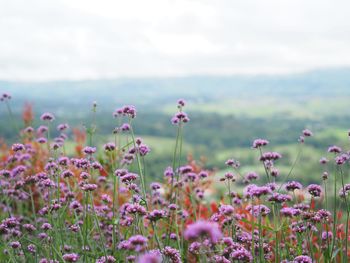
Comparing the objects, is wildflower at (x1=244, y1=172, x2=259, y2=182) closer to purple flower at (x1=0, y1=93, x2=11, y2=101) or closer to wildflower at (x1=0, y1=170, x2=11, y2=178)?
wildflower at (x1=0, y1=170, x2=11, y2=178)

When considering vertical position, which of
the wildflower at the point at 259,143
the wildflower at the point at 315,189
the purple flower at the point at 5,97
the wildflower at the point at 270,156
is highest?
the purple flower at the point at 5,97

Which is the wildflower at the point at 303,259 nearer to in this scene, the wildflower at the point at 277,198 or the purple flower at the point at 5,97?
the wildflower at the point at 277,198

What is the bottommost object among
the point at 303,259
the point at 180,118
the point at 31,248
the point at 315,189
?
the point at 31,248

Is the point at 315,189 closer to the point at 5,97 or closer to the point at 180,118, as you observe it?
the point at 180,118

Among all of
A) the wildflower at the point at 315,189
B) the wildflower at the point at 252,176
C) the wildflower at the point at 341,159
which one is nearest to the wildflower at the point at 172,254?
Result: the wildflower at the point at 315,189

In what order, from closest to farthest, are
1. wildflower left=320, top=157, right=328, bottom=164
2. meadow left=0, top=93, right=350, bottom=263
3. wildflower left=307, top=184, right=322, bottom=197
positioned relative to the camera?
1. meadow left=0, top=93, right=350, bottom=263
2. wildflower left=307, top=184, right=322, bottom=197
3. wildflower left=320, top=157, right=328, bottom=164

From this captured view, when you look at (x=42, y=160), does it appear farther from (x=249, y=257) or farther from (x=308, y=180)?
(x=308, y=180)

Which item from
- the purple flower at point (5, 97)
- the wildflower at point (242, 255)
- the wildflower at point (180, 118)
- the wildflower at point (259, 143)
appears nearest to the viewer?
the wildflower at point (242, 255)

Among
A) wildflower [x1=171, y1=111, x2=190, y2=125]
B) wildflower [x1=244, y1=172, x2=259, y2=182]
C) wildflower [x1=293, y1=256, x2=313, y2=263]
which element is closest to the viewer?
wildflower [x1=293, y1=256, x2=313, y2=263]

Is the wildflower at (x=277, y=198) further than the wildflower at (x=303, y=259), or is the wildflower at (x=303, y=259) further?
the wildflower at (x=277, y=198)

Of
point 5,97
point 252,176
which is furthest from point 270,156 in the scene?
point 5,97

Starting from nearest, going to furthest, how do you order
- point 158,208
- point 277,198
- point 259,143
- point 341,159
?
point 277,198
point 341,159
point 259,143
point 158,208

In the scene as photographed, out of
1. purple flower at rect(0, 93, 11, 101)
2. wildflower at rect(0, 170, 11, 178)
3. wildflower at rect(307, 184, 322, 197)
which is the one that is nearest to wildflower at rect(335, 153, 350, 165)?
wildflower at rect(307, 184, 322, 197)

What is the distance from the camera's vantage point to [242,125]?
141500 millimetres
